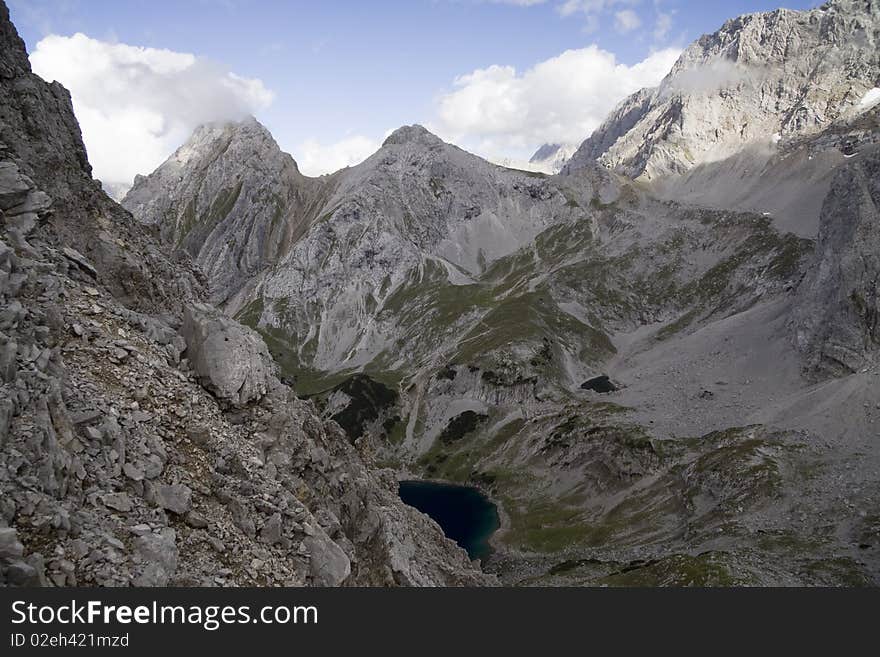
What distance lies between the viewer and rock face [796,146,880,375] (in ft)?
426

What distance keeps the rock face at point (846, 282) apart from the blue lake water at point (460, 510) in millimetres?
80905

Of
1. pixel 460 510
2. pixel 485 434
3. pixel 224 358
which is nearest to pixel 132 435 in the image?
pixel 224 358

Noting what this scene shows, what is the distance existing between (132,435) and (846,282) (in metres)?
159

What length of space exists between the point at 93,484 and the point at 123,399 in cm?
437

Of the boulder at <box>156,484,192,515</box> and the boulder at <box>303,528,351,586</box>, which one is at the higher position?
the boulder at <box>156,484,192,515</box>

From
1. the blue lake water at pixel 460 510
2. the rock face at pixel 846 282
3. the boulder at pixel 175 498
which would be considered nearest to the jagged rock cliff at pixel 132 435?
the boulder at pixel 175 498

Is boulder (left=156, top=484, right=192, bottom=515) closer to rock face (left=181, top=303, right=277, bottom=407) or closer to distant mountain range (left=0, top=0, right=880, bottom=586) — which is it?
distant mountain range (left=0, top=0, right=880, bottom=586)

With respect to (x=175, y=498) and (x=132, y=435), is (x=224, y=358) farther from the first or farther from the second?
(x=175, y=498)

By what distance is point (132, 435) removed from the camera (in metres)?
21.2

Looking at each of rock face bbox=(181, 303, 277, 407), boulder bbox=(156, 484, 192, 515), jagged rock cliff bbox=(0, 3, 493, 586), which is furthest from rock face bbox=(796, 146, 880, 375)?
boulder bbox=(156, 484, 192, 515)

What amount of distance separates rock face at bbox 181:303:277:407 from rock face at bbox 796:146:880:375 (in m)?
136

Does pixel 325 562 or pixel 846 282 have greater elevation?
pixel 846 282

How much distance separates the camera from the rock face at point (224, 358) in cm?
2814

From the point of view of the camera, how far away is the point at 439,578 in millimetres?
43562
